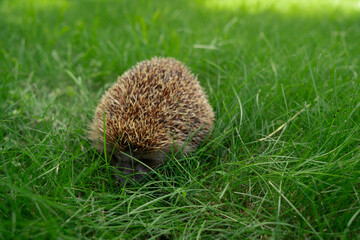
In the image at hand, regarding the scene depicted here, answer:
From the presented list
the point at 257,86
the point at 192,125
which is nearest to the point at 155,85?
the point at 192,125

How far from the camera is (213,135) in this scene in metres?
3.43

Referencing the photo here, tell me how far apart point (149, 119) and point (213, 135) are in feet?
2.79

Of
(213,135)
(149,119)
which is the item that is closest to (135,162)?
(149,119)

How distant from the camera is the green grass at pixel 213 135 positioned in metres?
2.26

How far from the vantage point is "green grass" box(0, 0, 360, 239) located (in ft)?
7.42

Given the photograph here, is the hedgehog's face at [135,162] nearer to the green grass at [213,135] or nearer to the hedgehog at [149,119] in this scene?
the hedgehog at [149,119]

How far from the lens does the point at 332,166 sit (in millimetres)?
2346

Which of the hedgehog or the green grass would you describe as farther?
the hedgehog

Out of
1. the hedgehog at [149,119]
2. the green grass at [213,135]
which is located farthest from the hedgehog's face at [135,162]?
the green grass at [213,135]

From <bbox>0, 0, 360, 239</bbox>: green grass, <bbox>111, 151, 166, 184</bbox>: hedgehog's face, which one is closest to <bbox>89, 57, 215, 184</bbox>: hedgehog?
<bbox>111, 151, 166, 184</bbox>: hedgehog's face

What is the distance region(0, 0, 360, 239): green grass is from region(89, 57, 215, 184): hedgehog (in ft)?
0.66

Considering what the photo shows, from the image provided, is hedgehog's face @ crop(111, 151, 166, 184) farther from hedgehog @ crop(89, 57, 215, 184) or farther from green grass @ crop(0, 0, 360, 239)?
green grass @ crop(0, 0, 360, 239)

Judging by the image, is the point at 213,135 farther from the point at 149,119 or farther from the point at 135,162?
the point at 135,162

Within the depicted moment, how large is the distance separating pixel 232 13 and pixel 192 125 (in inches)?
216
